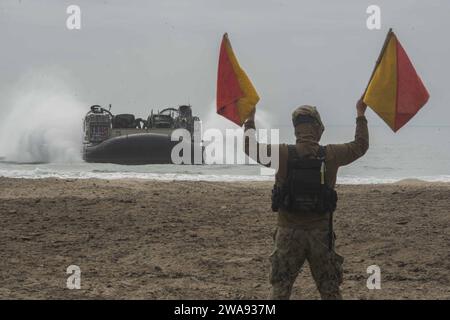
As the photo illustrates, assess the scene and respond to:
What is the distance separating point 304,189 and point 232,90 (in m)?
0.91

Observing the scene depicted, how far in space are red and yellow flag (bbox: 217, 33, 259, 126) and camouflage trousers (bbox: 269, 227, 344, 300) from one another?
0.83 metres

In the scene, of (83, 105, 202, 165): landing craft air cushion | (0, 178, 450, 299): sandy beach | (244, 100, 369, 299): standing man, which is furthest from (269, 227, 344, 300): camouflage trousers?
(83, 105, 202, 165): landing craft air cushion

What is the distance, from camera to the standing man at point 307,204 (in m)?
3.75

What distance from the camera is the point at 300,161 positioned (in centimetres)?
377

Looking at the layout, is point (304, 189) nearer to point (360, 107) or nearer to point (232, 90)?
point (360, 107)

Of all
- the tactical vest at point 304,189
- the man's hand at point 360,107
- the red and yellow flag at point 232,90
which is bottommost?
the tactical vest at point 304,189

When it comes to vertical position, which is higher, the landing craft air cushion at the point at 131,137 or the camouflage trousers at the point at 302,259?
the landing craft air cushion at the point at 131,137

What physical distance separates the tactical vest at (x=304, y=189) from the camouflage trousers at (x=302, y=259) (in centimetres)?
13

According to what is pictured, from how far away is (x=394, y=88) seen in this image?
13.9ft

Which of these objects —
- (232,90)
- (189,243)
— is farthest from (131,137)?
(232,90)

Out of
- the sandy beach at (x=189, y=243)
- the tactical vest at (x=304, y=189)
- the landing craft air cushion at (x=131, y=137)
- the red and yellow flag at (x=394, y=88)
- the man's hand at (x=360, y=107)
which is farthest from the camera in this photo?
A: the landing craft air cushion at (x=131, y=137)

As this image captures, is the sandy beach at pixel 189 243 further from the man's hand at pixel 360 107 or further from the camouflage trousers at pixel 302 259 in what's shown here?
the man's hand at pixel 360 107

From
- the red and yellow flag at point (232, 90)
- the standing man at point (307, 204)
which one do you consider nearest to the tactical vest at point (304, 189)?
the standing man at point (307, 204)
